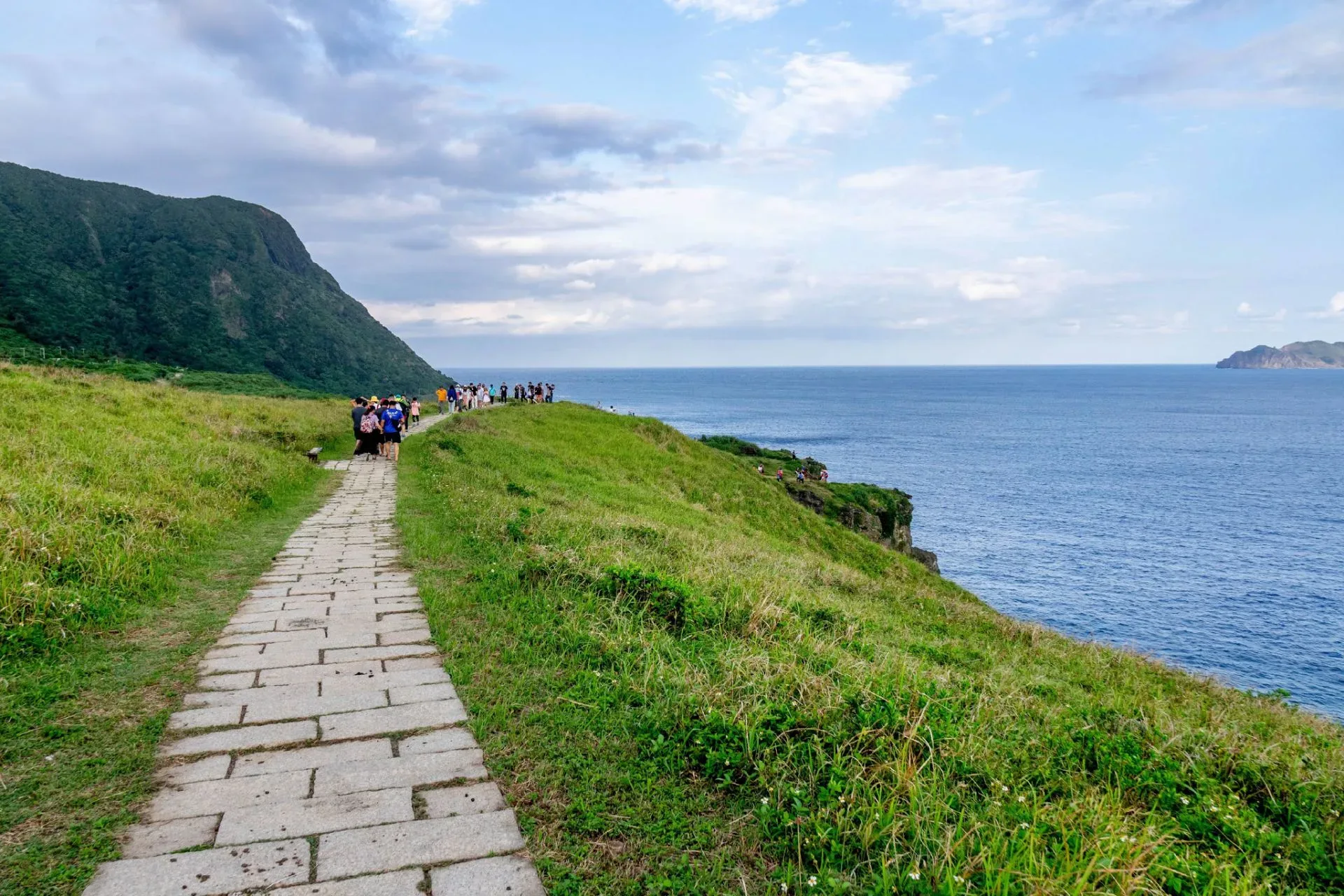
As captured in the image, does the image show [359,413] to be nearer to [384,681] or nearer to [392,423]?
[392,423]

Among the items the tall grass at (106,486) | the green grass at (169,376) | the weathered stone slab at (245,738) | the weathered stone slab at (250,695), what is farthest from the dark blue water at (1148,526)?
the green grass at (169,376)

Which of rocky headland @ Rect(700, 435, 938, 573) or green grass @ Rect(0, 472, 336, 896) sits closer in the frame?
green grass @ Rect(0, 472, 336, 896)

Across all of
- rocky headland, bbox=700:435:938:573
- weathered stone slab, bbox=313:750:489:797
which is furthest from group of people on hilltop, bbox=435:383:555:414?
weathered stone slab, bbox=313:750:489:797

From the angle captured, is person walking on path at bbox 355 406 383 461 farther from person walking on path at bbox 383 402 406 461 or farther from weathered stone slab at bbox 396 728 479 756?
weathered stone slab at bbox 396 728 479 756

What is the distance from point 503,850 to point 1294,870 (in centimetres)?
464

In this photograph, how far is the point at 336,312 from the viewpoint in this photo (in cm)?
14212

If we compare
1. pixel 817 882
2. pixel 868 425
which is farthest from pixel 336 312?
pixel 817 882

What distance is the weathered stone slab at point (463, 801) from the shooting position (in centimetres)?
440

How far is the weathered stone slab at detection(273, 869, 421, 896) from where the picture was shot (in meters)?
3.66

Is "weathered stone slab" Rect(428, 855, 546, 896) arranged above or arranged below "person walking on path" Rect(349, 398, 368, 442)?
below

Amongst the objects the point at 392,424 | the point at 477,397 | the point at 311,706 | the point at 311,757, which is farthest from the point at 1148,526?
the point at 311,757

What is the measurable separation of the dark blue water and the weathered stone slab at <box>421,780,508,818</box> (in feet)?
66.2

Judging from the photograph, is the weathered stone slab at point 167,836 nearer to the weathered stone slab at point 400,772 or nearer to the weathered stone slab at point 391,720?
the weathered stone slab at point 400,772

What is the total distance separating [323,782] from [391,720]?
903 mm
